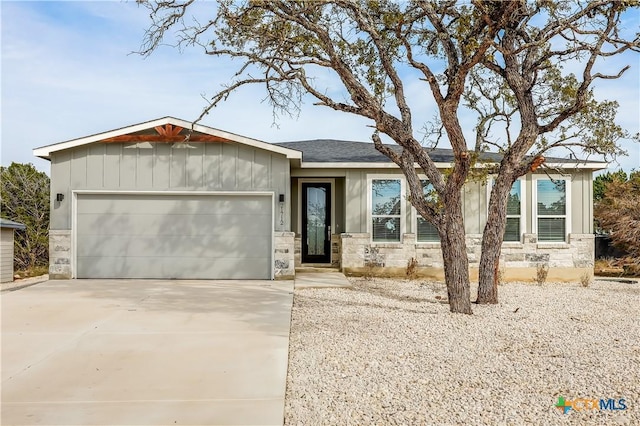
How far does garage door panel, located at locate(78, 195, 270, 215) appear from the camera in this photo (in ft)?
37.0

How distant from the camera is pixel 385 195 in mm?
12094

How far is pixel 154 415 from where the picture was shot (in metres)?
3.58

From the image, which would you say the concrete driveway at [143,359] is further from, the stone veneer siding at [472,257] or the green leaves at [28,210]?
the green leaves at [28,210]

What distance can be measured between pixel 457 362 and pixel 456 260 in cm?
277

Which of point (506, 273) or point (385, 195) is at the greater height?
point (385, 195)

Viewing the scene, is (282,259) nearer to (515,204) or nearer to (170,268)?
(170,268)

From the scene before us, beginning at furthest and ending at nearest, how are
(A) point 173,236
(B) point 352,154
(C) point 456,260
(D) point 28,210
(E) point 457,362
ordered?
(D) point 28,210 → (B) point 352,154 → (A) point 173,236 → (C) point 456,260 → (E) point 457,362

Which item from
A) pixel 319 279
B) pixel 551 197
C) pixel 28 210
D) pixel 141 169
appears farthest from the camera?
pixel 28 210

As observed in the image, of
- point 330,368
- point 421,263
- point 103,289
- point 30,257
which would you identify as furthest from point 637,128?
point 30,257

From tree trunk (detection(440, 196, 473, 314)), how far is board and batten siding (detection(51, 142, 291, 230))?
186 inches

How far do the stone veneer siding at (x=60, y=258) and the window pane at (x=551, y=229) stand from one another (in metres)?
11.1

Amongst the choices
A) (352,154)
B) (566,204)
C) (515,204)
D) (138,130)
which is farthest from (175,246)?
(566,204)

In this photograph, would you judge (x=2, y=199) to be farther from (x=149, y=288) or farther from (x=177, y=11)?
(x=177, y=11)

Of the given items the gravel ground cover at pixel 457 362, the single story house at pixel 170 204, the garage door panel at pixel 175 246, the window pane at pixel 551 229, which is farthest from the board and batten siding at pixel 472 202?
the gravel ground cover at pixel 457 362
